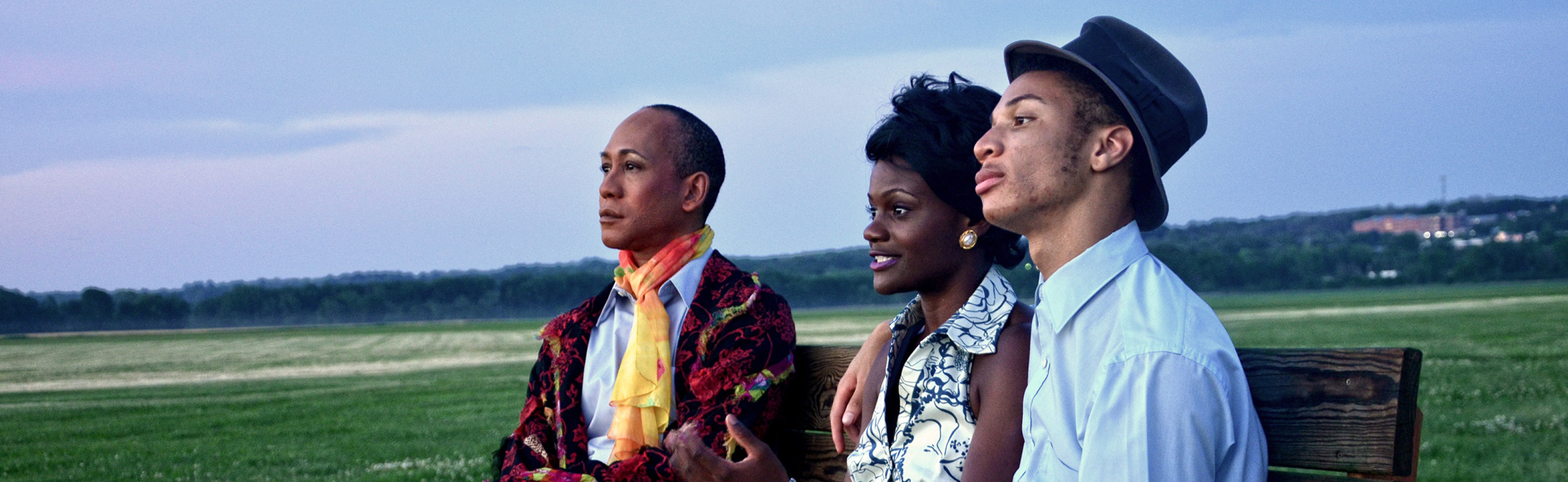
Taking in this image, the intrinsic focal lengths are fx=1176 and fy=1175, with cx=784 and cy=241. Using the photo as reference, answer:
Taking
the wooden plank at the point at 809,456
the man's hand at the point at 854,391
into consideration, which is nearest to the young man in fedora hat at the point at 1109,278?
the man's hand at the point at 854,391

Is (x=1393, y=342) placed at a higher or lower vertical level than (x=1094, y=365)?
lower

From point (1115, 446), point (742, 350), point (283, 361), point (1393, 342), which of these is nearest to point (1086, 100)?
point (1115, 446)

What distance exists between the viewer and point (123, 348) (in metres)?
53.3

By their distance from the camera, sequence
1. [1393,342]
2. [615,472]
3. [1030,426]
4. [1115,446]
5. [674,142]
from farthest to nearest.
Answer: [1393,342] → [674,142] → [615,472] → [1030,426] → [1115,446]

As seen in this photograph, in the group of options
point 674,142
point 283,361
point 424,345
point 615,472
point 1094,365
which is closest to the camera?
point 1094,365

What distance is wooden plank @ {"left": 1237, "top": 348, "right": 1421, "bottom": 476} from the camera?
7.29 ft

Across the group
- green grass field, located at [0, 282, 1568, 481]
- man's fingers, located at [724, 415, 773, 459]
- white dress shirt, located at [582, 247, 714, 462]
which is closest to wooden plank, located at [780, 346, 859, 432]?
man's fingers, located at [724, 415, 773, 459]

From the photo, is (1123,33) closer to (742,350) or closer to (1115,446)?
(1115,446)

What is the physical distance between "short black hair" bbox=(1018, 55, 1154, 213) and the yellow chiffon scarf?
161cm

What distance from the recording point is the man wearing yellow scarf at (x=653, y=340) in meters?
3.38

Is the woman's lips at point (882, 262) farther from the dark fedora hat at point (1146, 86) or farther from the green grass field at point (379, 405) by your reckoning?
the green grass field at point (379, 405)

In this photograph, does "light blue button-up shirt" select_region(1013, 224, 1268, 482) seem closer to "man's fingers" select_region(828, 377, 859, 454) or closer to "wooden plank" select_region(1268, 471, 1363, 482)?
"wooden plank" select_region(1268, 471, 1363, 482)

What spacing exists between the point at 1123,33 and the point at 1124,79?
139mm

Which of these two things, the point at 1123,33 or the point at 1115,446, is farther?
the point at 1123,33
